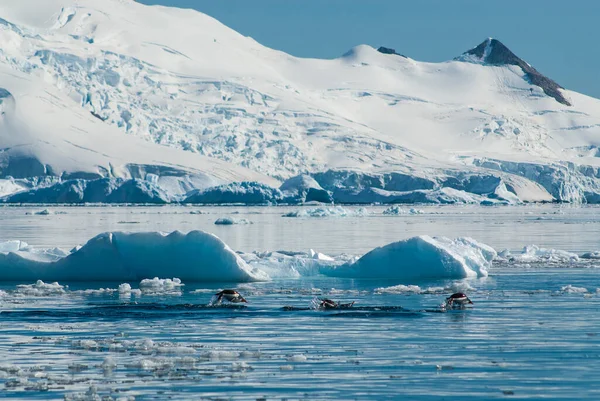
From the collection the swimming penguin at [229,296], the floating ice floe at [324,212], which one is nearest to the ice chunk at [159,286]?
the swimming penguin at [229,296]

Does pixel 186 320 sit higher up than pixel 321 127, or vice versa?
pixel 321 127

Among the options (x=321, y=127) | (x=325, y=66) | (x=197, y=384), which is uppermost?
(x=325, y=66)


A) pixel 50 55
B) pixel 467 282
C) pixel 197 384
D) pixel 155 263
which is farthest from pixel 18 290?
pixel 50 55

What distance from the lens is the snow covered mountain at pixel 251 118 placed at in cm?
9950

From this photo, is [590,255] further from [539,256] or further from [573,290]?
[573,290]

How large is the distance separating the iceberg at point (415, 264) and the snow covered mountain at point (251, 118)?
219 feet

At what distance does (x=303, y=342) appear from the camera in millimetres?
10906

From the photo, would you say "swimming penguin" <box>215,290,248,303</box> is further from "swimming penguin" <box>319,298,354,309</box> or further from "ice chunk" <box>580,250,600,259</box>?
"ice chunk" <box>580,250,600,259</box>

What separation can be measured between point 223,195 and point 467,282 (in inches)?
2656

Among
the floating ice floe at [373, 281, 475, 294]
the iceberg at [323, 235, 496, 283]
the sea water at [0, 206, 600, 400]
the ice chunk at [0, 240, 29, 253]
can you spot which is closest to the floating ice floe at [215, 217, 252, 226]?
the ice chunk at [0, 240, 29, 253]

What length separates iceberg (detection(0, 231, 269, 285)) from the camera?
1777cm

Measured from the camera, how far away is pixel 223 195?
84.8 m

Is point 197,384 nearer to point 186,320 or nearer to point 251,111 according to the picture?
point 186,320

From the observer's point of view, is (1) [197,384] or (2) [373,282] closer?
(1) [197,384]
